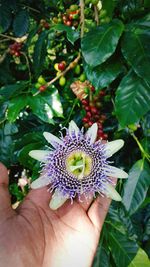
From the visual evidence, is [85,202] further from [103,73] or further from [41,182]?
[103,73]

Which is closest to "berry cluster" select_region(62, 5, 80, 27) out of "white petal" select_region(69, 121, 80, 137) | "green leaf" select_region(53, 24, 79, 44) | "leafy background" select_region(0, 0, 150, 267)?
"leafy background" select_region(0, 0, 150, 267)

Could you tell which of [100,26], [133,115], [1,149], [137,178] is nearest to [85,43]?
[100,26]

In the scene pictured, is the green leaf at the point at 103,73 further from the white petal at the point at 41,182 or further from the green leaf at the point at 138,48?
the white petal at the point at 41,182

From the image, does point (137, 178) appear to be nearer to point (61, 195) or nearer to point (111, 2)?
point (61, 195)

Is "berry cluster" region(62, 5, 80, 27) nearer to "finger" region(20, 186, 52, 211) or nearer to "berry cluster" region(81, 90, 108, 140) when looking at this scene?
"berry cluster" region(81, 90, 108, 140)

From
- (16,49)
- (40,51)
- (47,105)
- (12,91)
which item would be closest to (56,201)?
(47,105)

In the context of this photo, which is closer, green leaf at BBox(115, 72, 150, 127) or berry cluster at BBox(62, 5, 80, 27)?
green leaf at BBox(115, 72, 150, 127)

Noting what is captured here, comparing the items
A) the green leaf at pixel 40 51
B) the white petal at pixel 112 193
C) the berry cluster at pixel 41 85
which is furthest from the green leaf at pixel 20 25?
the white petal at pixel 112 193
